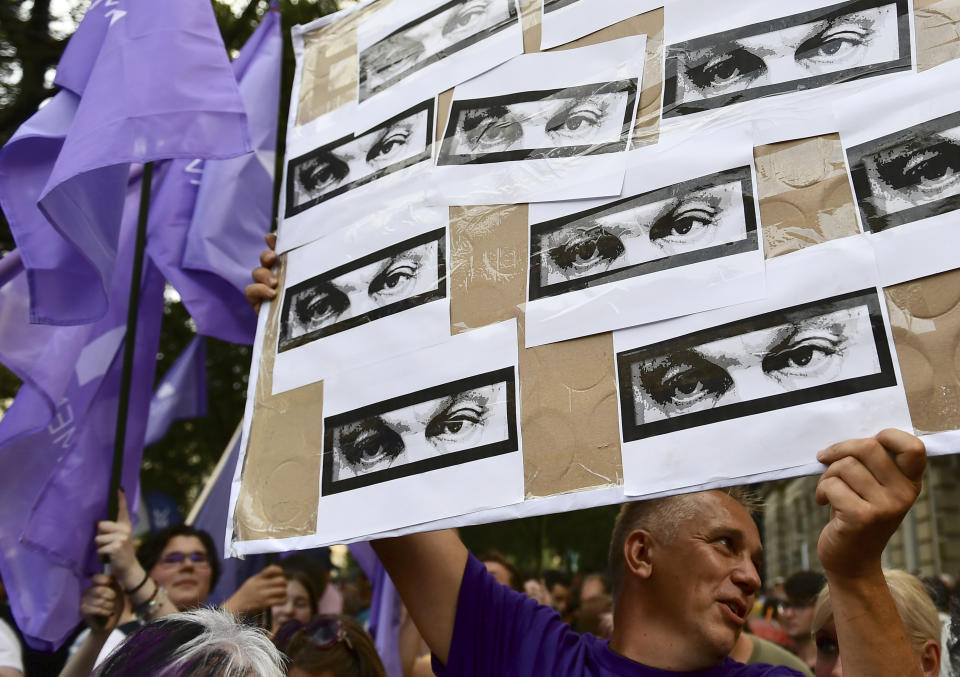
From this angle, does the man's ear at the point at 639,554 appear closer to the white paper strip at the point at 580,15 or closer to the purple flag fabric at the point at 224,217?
the white paper strip at the point at 580,15

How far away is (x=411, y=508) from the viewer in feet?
6.45

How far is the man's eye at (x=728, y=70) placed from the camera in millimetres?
1896

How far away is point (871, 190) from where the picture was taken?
5.47 feet

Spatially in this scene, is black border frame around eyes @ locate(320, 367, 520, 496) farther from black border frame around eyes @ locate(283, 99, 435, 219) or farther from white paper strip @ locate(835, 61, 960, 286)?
white paper strip @ locate(835, 61, 960, 286)

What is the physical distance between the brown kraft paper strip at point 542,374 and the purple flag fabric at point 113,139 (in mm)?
923

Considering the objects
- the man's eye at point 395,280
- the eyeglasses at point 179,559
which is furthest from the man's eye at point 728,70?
the eyeglasses at point 179,559

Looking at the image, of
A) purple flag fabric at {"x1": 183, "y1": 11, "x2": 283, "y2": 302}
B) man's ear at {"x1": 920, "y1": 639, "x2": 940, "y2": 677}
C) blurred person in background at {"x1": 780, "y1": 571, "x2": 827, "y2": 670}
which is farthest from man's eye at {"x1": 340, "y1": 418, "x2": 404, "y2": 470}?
blurred person in background at {"x1": 780, "y1": 571, "x2": 827, "y2": 670}

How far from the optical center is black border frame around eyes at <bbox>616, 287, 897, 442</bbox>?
156 centimetres

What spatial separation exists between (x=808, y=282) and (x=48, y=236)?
224 centimetres

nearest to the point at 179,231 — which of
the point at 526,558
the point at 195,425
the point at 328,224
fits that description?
the point at 328,224

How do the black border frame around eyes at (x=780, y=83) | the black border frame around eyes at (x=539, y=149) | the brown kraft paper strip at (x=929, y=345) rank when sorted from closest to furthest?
the brown kraft paper strip at (x=929, y=345), the black border frame around eyes at (x=780, y=83), the black border frame around eyes at (x=539, y=149)

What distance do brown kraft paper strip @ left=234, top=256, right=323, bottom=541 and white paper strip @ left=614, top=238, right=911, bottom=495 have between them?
775 millimetres

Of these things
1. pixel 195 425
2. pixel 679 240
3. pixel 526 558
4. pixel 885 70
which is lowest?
pixel 526 558

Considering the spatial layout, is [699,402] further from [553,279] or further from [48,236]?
[48,236]
